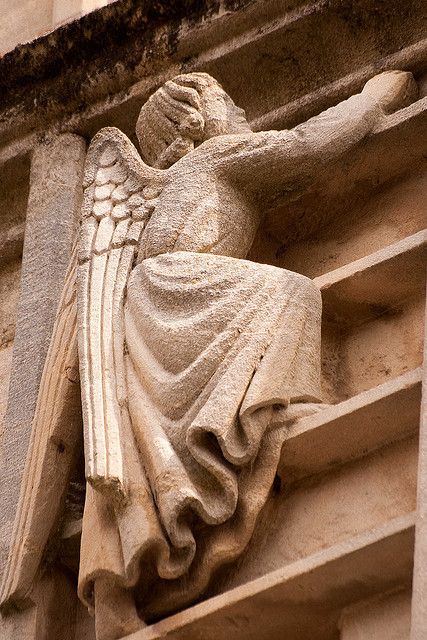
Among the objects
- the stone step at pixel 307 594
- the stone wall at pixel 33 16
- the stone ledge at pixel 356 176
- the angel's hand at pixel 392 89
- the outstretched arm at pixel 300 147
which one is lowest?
the stone step at pixel 307 594

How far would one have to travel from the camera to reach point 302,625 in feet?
12.8

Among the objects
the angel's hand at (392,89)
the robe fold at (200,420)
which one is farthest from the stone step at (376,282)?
the angel's hand at (392,89)

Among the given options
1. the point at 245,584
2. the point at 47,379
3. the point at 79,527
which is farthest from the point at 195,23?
the point at 245,584

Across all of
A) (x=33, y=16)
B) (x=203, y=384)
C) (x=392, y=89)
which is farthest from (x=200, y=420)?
(x=33, y=16)

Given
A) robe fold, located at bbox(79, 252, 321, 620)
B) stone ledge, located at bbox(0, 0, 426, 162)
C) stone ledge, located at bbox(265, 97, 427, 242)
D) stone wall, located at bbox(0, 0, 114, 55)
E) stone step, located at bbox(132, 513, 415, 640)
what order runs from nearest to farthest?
stone step, located at bbox(132, 513, 415, 640) → robe fold, located at bbox(79, 252, 321, 620) → stone ledge, located at bbox(265, 97, 427, 242) → stone ledge, located at bbox(0, 0, 426, 162) → stone wall, located at bbox(0, 0, 114, 55)

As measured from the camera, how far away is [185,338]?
13.9 feet

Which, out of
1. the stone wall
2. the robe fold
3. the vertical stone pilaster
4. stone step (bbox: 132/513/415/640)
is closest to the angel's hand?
the robe fold

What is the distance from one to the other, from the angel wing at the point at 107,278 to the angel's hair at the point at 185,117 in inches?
3.1

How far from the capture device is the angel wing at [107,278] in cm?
414

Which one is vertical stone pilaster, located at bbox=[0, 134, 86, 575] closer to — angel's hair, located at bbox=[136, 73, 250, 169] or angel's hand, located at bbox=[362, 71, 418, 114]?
angel's hair, located at bbox=[136, 73, 250, 169]

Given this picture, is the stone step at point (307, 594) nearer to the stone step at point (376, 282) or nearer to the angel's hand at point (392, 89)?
the stone step at point (376, 282)

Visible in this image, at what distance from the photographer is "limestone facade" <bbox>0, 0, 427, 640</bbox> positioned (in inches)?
151

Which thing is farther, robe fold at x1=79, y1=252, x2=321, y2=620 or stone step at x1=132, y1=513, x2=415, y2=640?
robe fold at x1=79, y1=252, x2=321, y2=620

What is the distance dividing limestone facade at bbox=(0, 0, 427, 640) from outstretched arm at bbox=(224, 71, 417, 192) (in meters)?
0.04
